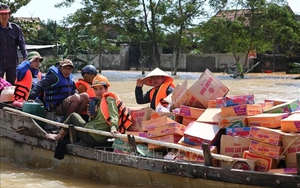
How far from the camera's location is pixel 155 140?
4.98 m

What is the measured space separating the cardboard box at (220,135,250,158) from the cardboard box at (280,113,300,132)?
0.34 metres

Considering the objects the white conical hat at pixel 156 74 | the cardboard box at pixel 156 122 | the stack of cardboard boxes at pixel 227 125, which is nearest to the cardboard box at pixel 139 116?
the stack of cardboard boxes at pixel 227 125

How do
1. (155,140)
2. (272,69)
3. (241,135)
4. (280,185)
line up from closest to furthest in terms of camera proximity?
(280,185) < (241,135) < (155,140) < (272,69)

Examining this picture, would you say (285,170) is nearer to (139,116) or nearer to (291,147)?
(291,147)

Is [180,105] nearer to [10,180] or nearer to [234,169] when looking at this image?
[234,169]

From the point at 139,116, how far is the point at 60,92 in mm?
1267

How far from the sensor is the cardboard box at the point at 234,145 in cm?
455

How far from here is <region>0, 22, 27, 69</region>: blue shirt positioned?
7863 mm

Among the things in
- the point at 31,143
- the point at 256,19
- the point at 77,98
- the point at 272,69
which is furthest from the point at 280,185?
the point at 272,69

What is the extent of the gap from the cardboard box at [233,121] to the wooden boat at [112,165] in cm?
42

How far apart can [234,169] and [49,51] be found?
29049mm

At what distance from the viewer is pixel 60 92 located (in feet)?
21.1

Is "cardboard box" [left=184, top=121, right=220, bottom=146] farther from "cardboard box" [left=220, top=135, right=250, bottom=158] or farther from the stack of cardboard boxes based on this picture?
"cardboard box" [left=220, top=135, right=250, bottom=158]

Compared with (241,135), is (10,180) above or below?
below
